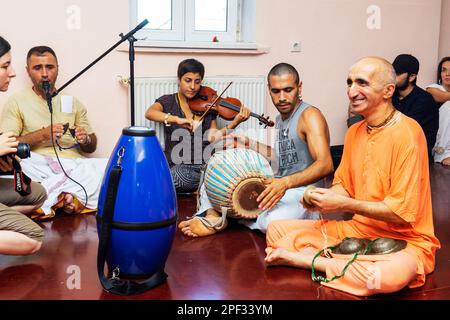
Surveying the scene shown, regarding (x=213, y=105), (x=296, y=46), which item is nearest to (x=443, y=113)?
(x=296, y=46)

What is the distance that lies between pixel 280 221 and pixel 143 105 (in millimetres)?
2265

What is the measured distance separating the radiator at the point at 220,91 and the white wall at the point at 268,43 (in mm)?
109

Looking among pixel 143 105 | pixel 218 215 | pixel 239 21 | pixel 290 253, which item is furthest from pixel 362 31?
pixel 290 253

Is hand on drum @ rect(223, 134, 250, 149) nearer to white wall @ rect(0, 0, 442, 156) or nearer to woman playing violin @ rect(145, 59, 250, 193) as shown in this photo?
woman playing violin @ rect(145, 59, 250, 193)

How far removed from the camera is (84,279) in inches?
115

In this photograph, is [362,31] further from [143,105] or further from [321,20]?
[143,105]

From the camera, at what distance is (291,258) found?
3.04 meters

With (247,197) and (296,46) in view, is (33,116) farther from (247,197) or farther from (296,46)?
(296,46)

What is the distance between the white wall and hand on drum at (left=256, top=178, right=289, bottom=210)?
2.27m

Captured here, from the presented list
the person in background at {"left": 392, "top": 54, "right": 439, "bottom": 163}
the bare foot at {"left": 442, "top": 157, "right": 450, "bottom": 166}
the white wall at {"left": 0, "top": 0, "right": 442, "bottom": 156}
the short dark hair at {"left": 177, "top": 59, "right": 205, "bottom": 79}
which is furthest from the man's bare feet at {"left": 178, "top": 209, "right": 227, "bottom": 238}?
the bare foot at {"left": 442, "top": 157, "right": 450, "bottom": 166}

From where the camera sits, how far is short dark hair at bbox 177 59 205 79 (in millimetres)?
4895

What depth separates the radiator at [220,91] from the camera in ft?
16.8

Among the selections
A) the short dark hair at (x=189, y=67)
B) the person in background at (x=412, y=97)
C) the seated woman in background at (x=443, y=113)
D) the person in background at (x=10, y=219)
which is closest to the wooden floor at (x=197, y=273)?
the person in background at (x=10, y=219)

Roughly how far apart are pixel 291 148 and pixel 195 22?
7.91ft
